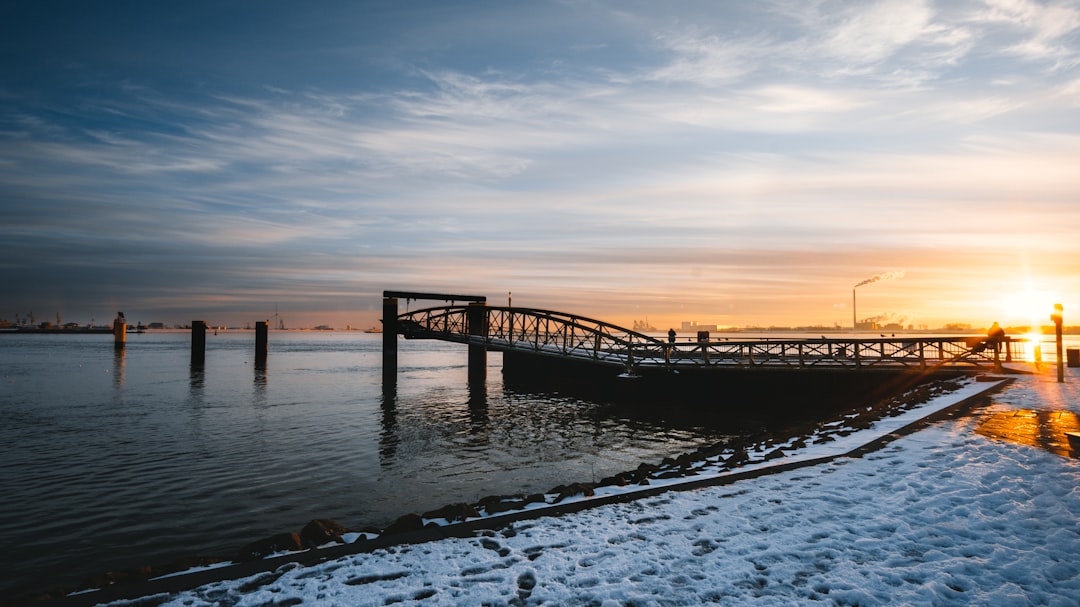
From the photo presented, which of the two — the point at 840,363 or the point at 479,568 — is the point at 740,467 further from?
the point at 840,363

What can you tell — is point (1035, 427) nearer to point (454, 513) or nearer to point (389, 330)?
point (454, 513)

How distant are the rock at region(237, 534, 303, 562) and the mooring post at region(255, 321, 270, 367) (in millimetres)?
57445

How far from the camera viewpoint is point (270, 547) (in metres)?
7.72

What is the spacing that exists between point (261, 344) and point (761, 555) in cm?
6666

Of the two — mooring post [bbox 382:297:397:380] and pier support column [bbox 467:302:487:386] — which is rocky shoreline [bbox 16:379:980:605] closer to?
pier support column [bbox 467:302:487:386]

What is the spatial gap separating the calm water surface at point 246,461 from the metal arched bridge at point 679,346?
168 inches

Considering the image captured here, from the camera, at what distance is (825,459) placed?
11.4 meters

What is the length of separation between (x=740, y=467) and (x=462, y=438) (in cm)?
1350

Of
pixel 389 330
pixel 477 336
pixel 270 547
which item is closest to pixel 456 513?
pixel 270 547

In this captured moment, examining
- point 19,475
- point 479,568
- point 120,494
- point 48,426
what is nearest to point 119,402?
point 48,426

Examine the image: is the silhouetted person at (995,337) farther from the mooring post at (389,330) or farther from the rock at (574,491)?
the mooring post at (389,330)

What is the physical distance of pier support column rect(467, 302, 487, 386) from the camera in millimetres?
42031

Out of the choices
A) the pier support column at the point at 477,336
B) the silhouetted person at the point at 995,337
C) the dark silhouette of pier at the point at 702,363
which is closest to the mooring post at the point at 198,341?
the dark silhouette of pier at the point at 702,363

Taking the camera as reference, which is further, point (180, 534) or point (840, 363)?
point (840, 363)
